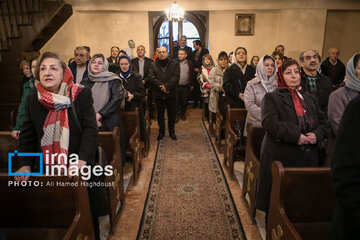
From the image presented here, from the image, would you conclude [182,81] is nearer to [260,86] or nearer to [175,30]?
[260,86]

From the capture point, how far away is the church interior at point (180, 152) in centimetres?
161

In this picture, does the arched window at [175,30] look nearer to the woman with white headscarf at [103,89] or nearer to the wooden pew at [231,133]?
the wooden pew at [231,133]

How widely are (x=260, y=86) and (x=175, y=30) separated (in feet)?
22.4

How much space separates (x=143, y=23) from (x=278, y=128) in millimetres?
6878

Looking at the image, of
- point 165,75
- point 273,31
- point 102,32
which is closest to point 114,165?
point 165,75

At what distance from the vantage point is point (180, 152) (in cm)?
427

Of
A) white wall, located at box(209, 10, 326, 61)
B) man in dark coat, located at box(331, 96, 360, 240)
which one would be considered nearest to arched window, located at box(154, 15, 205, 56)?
white wall, located at box(209, 10, 326, 61)

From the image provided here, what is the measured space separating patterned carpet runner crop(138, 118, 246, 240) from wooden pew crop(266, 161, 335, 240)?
0.73 meters

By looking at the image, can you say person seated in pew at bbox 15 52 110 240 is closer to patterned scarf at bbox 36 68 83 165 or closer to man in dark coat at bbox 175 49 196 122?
patterned scarf at bbox 36 68 83 165

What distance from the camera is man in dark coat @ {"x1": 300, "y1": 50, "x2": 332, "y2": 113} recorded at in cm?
300

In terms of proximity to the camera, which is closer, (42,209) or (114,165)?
(42,209)

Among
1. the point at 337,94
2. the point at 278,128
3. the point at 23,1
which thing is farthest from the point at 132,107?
the point at 23,1

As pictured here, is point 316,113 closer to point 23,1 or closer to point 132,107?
point 132,107

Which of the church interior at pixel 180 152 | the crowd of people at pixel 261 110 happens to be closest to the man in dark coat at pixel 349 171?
the crowd of people at pixel 261 110
